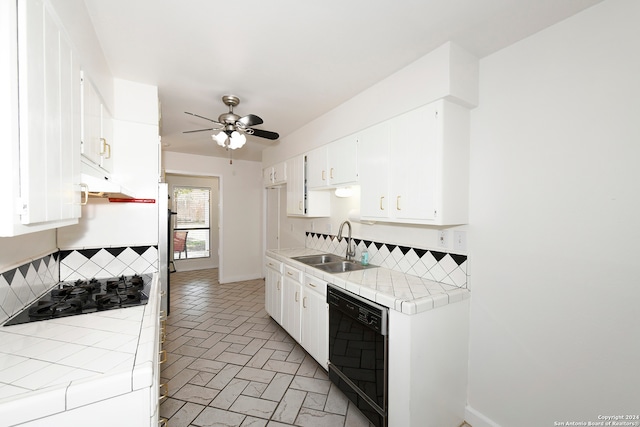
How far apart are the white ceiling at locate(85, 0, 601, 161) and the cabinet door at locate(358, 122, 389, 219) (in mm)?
477

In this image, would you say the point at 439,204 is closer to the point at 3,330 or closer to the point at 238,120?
the point at 238,120

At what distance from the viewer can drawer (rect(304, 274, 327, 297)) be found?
7.87 feet

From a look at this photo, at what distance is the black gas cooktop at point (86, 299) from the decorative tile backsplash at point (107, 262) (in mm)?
111

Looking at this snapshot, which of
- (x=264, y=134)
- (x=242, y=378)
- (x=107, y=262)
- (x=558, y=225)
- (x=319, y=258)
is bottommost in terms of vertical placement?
(x=242, y=378)

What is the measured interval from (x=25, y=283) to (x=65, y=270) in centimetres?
65

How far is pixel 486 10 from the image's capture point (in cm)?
153

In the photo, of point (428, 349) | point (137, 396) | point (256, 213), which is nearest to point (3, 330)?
point (137, 396)

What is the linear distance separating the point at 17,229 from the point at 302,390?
2212 mm

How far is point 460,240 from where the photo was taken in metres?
2.05

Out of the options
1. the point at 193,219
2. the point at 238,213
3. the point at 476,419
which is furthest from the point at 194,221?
the point at 476,419

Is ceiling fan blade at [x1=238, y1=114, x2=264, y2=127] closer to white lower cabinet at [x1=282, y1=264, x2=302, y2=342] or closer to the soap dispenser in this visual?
white lower cabinet at [x1=282, y1=264, x2=302, y2=342]

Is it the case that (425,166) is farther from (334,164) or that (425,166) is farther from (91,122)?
(91,122)

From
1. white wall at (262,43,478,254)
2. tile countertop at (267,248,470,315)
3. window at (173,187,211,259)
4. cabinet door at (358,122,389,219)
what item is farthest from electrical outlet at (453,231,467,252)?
window at (173,187,211,259)

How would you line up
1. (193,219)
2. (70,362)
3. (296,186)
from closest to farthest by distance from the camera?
(70,362)
(296,186)
(193,219)
